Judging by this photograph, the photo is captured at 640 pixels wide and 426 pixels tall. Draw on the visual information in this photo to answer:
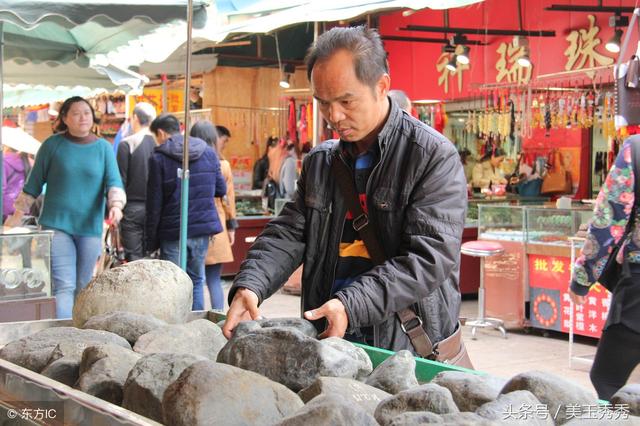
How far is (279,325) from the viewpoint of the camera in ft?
7.59

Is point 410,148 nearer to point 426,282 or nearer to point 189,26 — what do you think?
point 426,282

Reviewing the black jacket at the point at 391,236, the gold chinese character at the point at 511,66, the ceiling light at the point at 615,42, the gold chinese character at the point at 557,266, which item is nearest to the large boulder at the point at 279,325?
the black jacket at the point at 391,236

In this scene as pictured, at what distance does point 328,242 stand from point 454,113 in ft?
35.4

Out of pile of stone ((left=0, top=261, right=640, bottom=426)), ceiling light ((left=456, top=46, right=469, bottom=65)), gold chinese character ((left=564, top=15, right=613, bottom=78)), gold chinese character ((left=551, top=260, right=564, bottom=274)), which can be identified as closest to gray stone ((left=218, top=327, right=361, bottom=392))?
Answer: pile of stone ((left=0, top=261, right=640, bottom=426))

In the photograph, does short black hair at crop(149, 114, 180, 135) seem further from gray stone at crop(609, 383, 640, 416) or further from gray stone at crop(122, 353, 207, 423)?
gray stone at crop(609, 383, 640, 416)

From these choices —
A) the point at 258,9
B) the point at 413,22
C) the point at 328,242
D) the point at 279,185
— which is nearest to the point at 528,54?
the point at 413,22

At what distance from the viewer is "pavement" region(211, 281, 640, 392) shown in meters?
6.26

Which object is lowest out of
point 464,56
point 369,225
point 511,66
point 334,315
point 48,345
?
point 48,345

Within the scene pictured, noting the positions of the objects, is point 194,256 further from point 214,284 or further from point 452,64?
point 452,64

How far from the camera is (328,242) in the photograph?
8.80 ft

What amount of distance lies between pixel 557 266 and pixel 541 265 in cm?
19

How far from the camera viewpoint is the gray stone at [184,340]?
7.55 ft

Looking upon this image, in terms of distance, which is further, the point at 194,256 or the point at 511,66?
the point at 511,66

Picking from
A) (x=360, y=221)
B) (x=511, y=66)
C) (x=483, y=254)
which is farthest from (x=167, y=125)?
(x=511, y=66)
